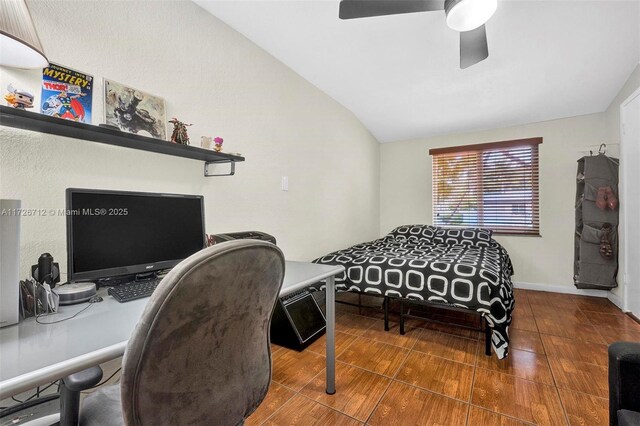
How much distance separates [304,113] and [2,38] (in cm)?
221

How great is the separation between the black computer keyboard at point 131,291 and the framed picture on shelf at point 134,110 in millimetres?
823

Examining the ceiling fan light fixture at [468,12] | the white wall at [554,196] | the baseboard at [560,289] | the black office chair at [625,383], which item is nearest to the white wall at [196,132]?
the ceiling fan light fixture at [468,12]

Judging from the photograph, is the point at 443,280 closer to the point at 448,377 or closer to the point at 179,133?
the point at 448,377

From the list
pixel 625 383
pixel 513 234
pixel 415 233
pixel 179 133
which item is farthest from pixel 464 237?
pixel 179 133

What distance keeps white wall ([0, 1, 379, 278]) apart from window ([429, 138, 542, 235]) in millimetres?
1711

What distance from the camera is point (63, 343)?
0.71m

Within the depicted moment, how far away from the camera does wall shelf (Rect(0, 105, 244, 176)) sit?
3.51 feet

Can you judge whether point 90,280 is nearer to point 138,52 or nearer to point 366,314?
point 138,52

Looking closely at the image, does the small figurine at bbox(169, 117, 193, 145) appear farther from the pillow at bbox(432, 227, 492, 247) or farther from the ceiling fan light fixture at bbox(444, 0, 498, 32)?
the pillow at bbox(432, 227, 492, 247)

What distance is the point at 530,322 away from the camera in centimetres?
267

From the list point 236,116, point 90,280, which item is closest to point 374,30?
point 236,116

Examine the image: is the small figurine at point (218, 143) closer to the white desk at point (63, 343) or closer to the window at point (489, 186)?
the white desk at point (63, 343)

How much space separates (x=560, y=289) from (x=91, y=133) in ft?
15.9

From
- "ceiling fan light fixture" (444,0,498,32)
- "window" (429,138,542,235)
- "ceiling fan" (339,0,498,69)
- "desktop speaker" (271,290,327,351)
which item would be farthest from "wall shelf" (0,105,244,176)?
"window" (429,138,542,235)
